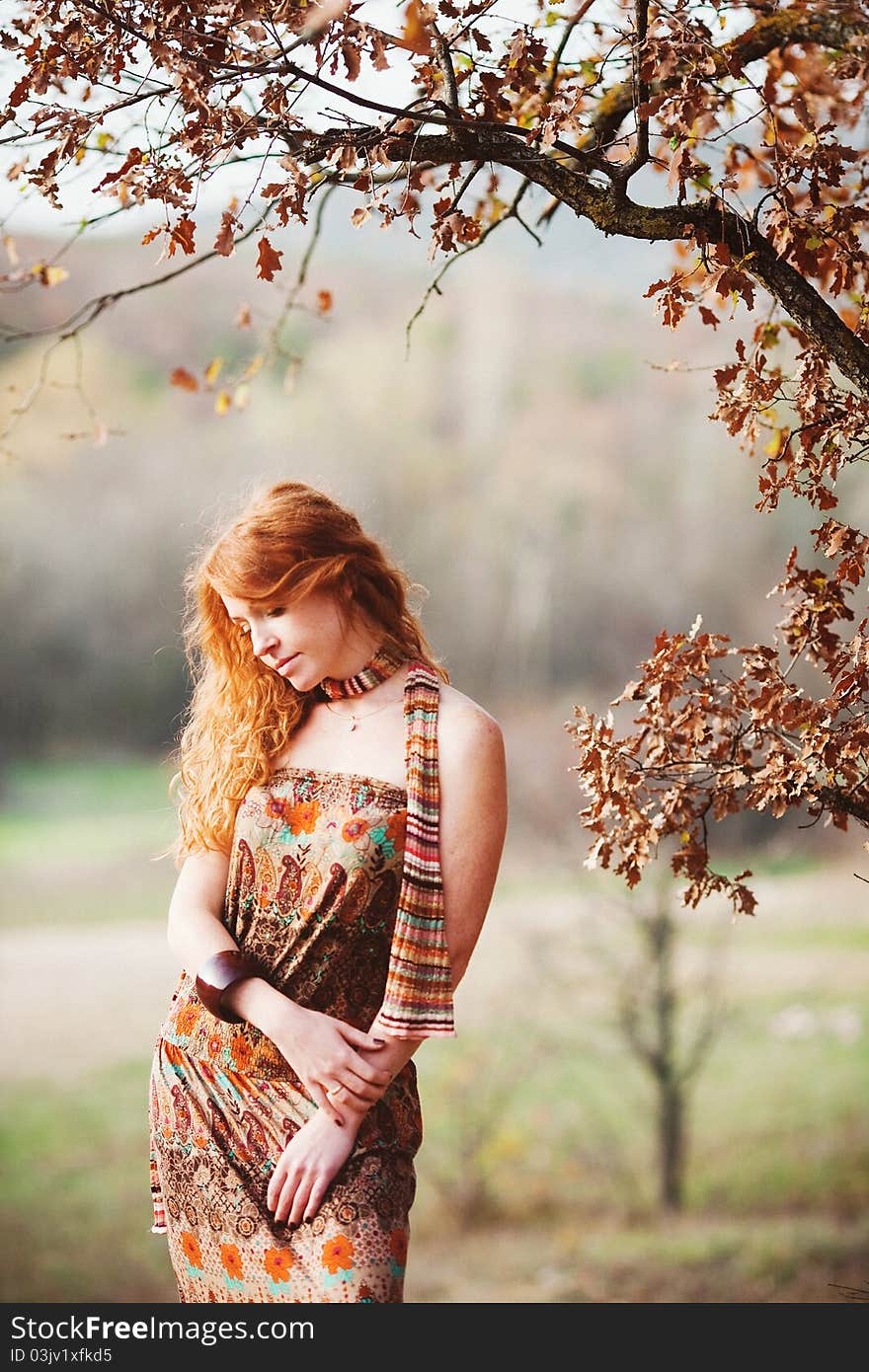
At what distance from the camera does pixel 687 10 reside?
1.54m

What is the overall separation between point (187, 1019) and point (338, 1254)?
1.27 ft

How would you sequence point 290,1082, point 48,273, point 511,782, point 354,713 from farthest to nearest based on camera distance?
point 511,782
point 48,273
point 354,713
point 290,1082

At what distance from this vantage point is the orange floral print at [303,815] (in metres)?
1.80

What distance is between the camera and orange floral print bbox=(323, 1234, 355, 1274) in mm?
1658

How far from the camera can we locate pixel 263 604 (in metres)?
1.81

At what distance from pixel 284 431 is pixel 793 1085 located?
11.7ft

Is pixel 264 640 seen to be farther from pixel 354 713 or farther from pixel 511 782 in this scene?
pixel 511 782

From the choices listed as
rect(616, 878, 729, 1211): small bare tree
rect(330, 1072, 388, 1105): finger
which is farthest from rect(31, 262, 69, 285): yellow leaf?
rect(616, 878, 729, 1211): small bare tree

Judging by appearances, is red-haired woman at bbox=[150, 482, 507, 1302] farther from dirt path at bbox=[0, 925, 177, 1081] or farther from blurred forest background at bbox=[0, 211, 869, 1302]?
dirt path at bbox=[0, 925, 177, 1081]

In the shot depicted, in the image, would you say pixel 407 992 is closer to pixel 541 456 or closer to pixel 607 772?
pixel 607 772

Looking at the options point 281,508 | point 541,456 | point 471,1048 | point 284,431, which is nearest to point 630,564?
point 541,456

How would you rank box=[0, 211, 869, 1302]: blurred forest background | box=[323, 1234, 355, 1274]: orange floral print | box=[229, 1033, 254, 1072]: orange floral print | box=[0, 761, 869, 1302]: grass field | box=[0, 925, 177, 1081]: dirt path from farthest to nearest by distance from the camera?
box=[0, 925, 177, 1081]: dirt path < box=[0, 211, 869, 1302]: blurred forest background < box=[0, 761, 869, 1302]: grass field < box=[229, 1033, 254, 1072]: orange floral print < box=[323, 1234, 355, 1274]: orange floral print

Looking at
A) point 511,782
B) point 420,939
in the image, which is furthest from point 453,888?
point 511,782

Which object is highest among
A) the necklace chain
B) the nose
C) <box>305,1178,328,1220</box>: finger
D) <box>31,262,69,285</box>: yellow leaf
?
<box>31,262,69,285</box>: yellow leaf
